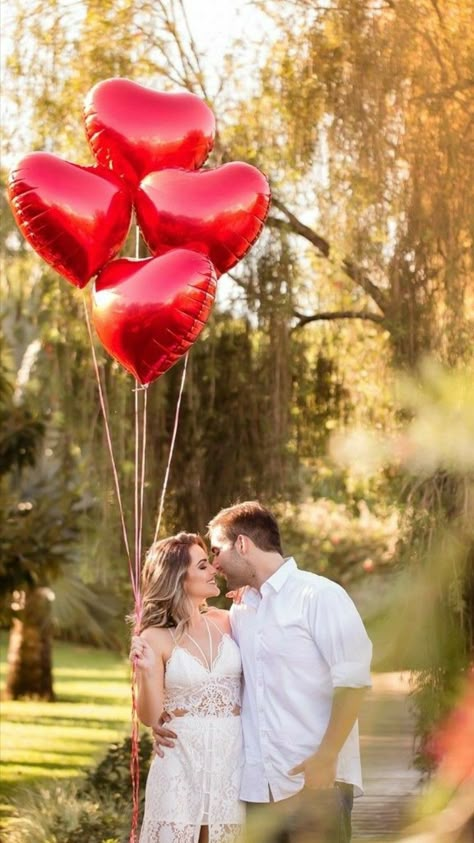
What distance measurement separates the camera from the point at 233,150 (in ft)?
23.5

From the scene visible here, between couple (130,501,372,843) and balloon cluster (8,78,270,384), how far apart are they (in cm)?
89

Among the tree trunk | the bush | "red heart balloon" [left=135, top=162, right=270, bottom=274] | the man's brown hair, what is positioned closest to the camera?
the man's brown hair

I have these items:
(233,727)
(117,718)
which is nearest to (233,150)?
(233,727)

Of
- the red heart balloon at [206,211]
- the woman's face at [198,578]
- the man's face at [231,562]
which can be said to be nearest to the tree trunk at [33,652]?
the red heart balloon at [206,211]

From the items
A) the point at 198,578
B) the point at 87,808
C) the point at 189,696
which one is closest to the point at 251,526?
the point at 198,578

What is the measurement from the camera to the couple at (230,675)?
3.50 meters

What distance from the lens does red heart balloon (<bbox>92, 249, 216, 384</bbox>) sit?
4.51m

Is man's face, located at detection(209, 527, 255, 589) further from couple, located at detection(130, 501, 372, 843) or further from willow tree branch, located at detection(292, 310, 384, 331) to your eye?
willow tree branch, located at detection(292, 310, 384, 331)

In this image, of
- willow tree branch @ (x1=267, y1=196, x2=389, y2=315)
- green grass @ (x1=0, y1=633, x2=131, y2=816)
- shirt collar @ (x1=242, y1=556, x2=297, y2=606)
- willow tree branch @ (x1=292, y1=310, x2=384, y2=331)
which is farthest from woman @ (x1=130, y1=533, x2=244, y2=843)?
green grass @ (x1=0, y1=633, x2=131, y2=816)

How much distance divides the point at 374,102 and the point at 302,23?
0.65m

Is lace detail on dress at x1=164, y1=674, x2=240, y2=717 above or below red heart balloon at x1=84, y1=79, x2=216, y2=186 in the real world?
A: below

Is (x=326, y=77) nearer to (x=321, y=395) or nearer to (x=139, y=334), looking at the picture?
(x=321, y=395)

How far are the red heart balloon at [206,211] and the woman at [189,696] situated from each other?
1.17 meters

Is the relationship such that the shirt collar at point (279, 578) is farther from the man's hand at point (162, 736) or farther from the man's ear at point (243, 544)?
the man's hand at point (162, 736)
